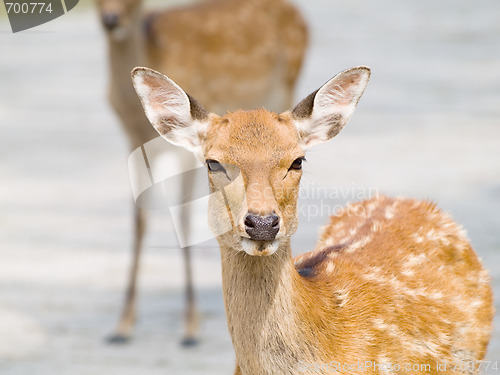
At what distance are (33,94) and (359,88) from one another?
43.8 ft

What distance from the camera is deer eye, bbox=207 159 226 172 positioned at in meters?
4.21

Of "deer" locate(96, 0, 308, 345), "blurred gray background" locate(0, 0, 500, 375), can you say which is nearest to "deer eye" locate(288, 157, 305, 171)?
"blurred gray background" locate(0, 0, 500, 375)

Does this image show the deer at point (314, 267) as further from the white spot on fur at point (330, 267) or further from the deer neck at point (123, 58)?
the deer neck at point (123, 58)

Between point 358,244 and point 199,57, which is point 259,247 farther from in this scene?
point 199,57

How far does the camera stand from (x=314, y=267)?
4.73 m

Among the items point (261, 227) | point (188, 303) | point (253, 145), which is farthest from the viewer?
point (188, 303)

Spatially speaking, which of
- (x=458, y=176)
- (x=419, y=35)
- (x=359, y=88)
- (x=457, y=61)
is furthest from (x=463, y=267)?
(x=419, y=35)

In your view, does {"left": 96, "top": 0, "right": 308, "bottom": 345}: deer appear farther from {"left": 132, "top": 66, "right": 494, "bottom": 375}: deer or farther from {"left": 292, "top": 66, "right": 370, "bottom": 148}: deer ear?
{"left": 292, "top": 66, "right": 370, "bottom": 148}: deer ear

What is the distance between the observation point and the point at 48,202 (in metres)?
11.5

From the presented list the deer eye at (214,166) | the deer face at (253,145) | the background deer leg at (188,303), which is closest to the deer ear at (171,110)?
the deer face at (253,145)

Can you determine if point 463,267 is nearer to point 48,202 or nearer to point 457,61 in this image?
point 48,202

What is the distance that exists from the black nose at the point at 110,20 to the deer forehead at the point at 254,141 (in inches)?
158

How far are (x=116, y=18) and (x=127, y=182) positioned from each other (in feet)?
14.4

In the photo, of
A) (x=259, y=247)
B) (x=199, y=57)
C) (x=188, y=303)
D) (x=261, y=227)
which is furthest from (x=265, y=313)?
(x=199, y=57)
